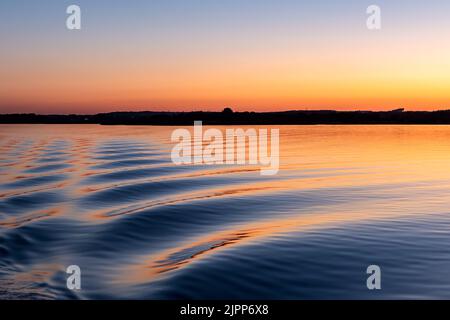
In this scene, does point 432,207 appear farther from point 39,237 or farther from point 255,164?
point 255,164

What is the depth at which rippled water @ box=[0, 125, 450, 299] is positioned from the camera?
9.41 m

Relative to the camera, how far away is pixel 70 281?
952cm

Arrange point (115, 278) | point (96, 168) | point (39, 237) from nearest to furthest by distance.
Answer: point (115, 278) → point (39, 237) → point (96, 168)

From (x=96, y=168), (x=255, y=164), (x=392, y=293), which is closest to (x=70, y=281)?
(x=392, y=293)

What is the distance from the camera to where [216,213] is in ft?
54.4

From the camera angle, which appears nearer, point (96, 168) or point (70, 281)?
point (70, 281)

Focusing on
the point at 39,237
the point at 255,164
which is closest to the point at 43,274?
the point at 39,237

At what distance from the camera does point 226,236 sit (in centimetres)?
1329

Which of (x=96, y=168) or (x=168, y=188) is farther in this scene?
(x=96, y=168)

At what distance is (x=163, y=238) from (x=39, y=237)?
3.25 meters

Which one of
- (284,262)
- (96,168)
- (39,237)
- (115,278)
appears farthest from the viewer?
(96,168)

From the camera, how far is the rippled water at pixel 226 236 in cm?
941
